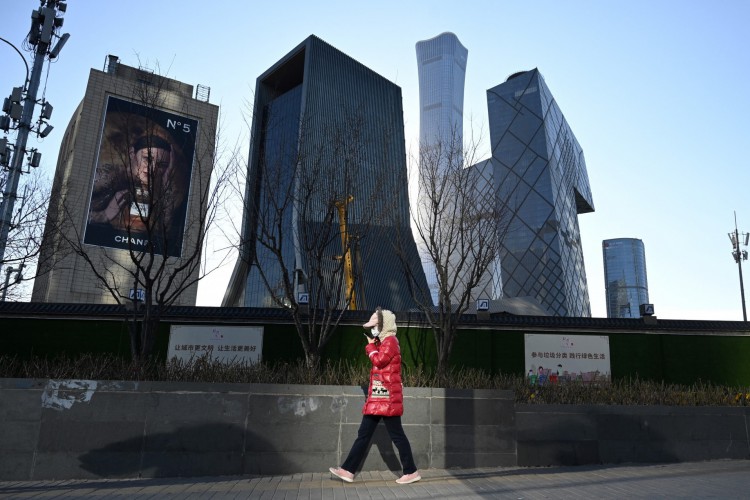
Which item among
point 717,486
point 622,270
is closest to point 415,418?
point 717,486

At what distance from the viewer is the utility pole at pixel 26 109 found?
1399 cm

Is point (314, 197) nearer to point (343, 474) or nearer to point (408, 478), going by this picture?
point (343, 474)

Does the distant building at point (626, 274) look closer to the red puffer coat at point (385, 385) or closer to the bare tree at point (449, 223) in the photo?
the bare tree at point (449, 223)

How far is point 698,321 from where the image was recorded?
1647 centimetres

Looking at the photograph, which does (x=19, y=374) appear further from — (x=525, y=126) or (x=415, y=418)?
(x=525, y=126)

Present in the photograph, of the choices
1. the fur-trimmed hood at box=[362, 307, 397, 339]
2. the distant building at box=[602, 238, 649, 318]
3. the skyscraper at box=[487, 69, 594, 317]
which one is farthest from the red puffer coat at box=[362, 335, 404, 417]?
the distant building at box=[602, 238, 649, 318]

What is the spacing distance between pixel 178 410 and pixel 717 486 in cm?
649

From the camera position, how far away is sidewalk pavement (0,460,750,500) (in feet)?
19.1

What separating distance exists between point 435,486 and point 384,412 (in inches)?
39.9

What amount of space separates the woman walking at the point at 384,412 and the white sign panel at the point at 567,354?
1049 cm

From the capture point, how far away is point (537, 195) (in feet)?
348

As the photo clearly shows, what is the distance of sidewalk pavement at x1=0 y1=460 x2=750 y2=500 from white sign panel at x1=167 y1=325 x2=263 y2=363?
9.20m

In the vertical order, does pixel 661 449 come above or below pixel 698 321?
below

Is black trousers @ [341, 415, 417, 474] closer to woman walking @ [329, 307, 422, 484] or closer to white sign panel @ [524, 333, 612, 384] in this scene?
woman walking @ [329, 307, 422, 484]
